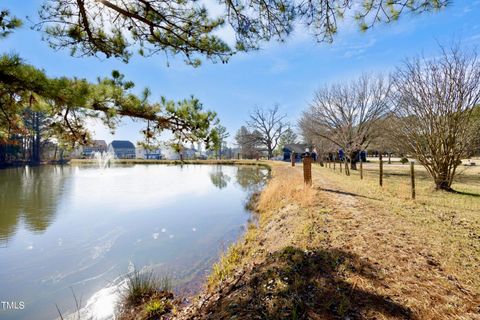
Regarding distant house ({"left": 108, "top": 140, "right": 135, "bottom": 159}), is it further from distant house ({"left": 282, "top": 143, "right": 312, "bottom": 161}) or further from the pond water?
the pond water

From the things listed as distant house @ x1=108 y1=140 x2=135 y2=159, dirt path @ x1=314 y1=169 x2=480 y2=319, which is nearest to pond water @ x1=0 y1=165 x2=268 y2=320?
dirt path @ x1=314 y1=169 x2=480 y2=319

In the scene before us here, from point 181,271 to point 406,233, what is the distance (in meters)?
4.53

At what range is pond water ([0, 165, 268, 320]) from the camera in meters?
4.23

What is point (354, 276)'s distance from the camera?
8.94 ft

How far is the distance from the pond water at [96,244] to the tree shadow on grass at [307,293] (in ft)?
7.07

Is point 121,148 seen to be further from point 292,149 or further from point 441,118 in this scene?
point 441,118

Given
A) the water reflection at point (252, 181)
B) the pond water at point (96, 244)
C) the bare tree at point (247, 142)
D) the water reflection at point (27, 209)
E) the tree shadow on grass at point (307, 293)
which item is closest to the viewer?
the tree shadow on grass at point (307, 293)

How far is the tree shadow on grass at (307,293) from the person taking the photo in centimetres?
216

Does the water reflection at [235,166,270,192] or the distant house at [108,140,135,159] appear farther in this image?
the distant house at [108,140,135,159]

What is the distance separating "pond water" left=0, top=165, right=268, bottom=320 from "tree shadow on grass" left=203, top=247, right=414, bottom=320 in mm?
2156

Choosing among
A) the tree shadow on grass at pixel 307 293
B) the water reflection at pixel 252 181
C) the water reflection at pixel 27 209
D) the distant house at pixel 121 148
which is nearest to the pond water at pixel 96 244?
the water reflection at pixel 27 209

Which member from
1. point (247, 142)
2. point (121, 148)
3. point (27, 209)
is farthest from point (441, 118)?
point (121, 148)

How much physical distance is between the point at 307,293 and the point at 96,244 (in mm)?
6343

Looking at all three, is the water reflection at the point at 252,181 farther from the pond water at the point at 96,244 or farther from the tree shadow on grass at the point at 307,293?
the tree shadow on grass at the point at 307,293
